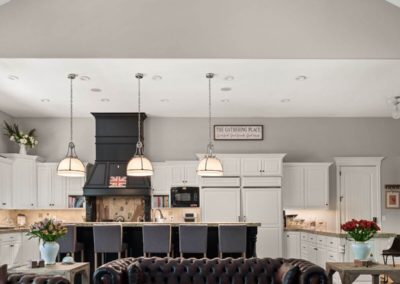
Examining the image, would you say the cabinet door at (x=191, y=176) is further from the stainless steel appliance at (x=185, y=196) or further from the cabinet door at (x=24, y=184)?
the cabinet door at (x=24, y=184)

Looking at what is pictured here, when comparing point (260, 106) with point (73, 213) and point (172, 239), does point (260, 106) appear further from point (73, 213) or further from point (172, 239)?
point (73, 213)

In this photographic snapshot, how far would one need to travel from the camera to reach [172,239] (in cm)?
710

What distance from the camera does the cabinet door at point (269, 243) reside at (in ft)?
30.5

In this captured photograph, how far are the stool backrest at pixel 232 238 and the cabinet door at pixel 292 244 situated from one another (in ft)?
9.43

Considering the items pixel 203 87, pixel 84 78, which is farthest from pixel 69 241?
pixel 203 87

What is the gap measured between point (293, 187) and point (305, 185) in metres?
0.25

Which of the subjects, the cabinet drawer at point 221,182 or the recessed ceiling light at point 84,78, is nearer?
the recessed ceiling light at point 84,78

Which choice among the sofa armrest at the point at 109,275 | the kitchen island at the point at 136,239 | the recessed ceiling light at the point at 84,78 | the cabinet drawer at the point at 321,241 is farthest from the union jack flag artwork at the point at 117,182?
the sofa armrest at the point at 109,275

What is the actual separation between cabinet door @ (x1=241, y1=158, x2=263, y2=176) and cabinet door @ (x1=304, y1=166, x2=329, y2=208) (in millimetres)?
1013

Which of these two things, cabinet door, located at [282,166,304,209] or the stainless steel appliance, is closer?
the stainless steel appliance

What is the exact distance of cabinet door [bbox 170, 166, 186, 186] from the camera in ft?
31.8

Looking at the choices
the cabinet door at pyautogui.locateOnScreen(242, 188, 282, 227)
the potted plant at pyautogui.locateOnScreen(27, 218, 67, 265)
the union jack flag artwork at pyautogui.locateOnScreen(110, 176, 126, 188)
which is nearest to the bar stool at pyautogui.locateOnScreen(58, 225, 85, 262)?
the potted plant at pyautogui.locateOnScreen(27, 218, 67, 265)

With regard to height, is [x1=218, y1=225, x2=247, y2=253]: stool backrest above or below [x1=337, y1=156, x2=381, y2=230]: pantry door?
below

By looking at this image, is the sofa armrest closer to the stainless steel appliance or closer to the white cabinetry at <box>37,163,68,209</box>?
the stainless steel appliance
